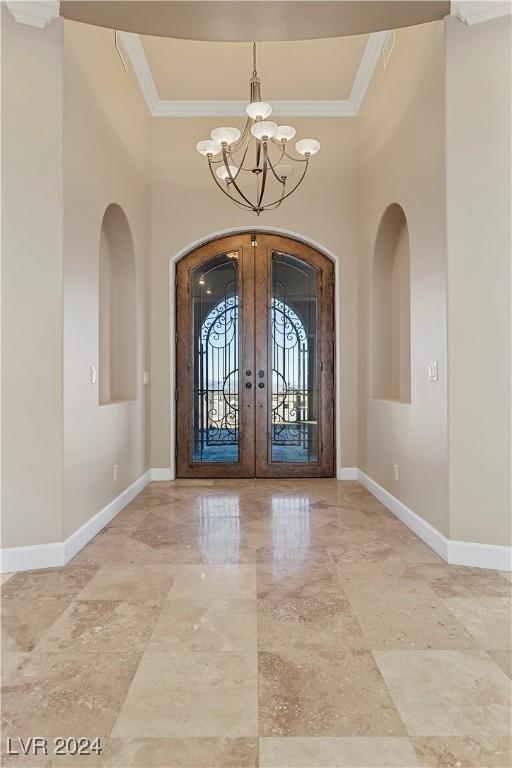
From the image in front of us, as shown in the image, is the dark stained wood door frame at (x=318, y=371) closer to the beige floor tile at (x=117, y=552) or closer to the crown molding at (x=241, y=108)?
the crown molding at (x=241, y=108)

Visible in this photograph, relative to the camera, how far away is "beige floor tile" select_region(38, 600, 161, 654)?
1950 mm

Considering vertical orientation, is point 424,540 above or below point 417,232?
below

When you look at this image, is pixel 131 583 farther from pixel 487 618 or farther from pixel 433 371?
pixel 433 371

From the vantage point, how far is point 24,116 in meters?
2.80

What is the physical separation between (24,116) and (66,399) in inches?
64.0

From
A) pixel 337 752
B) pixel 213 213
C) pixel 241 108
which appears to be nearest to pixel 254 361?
pixel 213 213

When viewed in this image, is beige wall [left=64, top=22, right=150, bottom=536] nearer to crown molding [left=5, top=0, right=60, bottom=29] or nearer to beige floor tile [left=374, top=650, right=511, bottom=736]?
crown molding [left=5, top=0, right=60, bottom=29]

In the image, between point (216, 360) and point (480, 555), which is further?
point (216, 360)

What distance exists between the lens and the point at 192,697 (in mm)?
1628

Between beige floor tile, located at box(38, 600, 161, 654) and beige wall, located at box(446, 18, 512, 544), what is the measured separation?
5.91 ft

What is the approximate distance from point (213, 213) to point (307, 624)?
4.30 meters

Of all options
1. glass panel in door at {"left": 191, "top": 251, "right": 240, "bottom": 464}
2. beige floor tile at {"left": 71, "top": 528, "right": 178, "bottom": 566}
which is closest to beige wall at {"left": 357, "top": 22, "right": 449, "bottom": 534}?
glass panel in door at {"left": 191, "top": 251, "right": 240, "bottom": 464}

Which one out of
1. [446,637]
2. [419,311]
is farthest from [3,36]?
[446,637]

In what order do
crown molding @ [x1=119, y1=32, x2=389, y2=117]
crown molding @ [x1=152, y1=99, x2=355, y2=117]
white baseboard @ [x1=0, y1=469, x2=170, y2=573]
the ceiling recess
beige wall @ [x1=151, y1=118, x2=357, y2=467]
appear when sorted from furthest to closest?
1. beige wall @ [x1=151, y1=118, x2=357, y2=467]
2. crown molding @ [x1=152, y1=99, x2=355, y2=117]
3. crown molding @ [x1=119, y1=32, x2=389, y2=117]
4. white baseboard @ [x1=0, y1=469, x2=170, y2=573]
5. the ceiling recess
